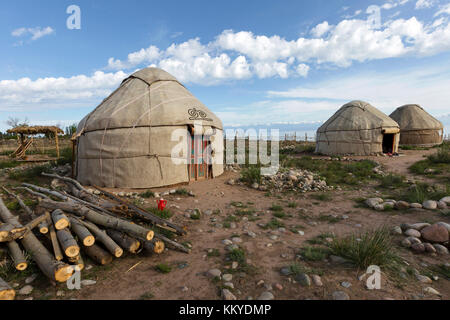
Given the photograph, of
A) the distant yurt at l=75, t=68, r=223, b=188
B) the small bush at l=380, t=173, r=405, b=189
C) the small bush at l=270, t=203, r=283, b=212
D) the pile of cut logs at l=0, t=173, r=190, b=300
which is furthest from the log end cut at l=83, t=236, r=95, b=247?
the small bush at l=380, t=173, r=405, b=189

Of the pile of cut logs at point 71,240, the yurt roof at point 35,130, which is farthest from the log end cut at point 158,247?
the yurt roof at point 35,130

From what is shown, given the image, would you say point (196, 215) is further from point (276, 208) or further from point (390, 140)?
point (390, 140)

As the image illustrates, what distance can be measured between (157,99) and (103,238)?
235 inches

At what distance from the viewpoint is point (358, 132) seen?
50.3 ft

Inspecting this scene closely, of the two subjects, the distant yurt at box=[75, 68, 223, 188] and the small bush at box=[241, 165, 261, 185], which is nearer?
the distant yurt at box=[75, 68, 223, 188]

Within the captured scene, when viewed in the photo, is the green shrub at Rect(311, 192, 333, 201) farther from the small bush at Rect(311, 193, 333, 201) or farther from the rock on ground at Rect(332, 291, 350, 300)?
the rock on ground at Rect(332, 291, 350, 300)

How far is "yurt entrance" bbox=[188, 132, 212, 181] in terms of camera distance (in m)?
8.40

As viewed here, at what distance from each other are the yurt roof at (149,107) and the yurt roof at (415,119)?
62.2 ft

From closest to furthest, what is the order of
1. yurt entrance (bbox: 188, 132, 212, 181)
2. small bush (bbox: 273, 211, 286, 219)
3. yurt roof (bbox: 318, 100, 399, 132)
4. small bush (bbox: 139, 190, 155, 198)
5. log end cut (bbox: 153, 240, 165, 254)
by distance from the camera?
1. log end cut (bbox: 153, 240, 165, 254)
2. small bush (bbox: 273, 211, 286, 219)
3. small bush (bbox: 139, 190, 155, 198)
4. yurt entrance (bbox: 188, 132, 212, 181)
5. yurt roof (bbox: 318, 100, 399, 132)

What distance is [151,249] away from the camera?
3430mm

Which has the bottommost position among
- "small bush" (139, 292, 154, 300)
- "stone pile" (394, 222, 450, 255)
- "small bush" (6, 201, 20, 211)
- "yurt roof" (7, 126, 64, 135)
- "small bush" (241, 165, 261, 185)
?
"small bush" (139, 292, 154, 300)

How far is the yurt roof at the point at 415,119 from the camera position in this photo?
768 inches

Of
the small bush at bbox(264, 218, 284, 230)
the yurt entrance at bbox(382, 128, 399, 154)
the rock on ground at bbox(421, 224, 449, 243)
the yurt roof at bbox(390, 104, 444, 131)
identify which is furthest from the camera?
the yurt roof at bbox(390, 104, 444, 131)
